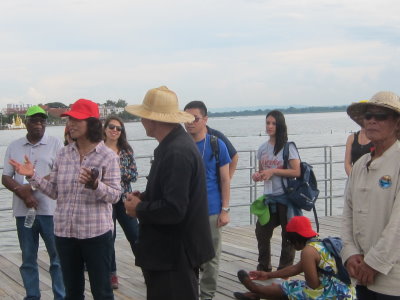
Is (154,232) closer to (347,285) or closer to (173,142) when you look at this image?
(173,142)

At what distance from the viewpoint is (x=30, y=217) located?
4.74 m

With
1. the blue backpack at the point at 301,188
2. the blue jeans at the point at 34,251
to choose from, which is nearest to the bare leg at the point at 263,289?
the blue backpack at the point at 301,188

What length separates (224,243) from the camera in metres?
7.68

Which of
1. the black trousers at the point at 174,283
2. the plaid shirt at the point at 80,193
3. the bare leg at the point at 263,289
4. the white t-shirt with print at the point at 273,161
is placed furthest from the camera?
the white t-shirt with print at the point at 273,161

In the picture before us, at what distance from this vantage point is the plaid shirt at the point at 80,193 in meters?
3.86

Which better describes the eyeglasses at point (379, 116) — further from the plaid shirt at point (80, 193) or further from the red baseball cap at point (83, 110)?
the red baseball cap at point (83, 110)

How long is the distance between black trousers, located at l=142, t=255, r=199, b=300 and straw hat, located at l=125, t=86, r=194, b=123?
2.41 ft

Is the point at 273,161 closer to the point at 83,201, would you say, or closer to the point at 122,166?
the point at 122,166

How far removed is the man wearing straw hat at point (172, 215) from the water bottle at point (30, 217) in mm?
1766

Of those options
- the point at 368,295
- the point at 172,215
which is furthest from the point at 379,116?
the point at 172,215

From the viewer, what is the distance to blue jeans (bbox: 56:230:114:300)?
388 centimetres

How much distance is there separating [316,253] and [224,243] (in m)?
3.50

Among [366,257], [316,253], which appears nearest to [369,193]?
[366,257]

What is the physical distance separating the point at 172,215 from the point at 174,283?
1.28ft
